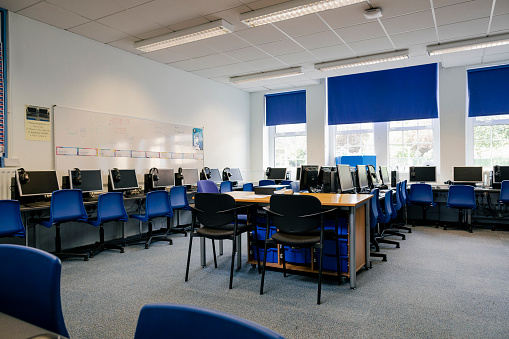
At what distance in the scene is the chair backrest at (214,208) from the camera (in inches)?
126

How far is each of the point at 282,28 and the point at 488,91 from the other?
181 inches

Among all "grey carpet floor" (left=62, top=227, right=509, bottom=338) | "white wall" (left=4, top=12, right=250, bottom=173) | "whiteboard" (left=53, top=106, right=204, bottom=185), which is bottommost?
"grey carpet floor" (left=62, top=227, right=509, bottom=338)

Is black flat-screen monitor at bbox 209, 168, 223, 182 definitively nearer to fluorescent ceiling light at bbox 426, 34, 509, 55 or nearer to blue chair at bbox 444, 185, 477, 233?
blue chair at bbox 444, 185, 477, 233

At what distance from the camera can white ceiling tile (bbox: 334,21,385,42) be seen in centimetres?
479

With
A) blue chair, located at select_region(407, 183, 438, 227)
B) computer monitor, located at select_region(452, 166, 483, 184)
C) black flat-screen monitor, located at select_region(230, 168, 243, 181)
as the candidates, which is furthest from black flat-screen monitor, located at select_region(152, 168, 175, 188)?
computer monitor, located at select_region(452, 166, 483, 184)

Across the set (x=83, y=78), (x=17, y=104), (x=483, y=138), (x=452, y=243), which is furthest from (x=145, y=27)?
(x=483, y=138)

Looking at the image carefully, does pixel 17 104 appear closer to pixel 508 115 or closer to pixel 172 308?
pixel 172 308

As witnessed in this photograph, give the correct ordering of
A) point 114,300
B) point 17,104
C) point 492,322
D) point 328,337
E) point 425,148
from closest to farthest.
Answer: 1. point 328,337
2. point 492,322
3. point 114,300
4. point 17,104
5. point 425,148

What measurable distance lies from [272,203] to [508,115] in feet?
20.4

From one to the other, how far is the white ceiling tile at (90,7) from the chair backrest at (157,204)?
7.98ft

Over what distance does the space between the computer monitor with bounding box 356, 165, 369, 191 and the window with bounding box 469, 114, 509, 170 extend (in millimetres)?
3064

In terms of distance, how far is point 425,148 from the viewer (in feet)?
24.2

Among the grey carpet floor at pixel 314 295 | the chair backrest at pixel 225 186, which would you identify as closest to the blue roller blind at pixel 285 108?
the chair backrest at pixel 225 186

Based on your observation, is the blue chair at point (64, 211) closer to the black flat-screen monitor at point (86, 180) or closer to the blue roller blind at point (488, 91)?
the black flat-screen monitor at point (86, 180)
